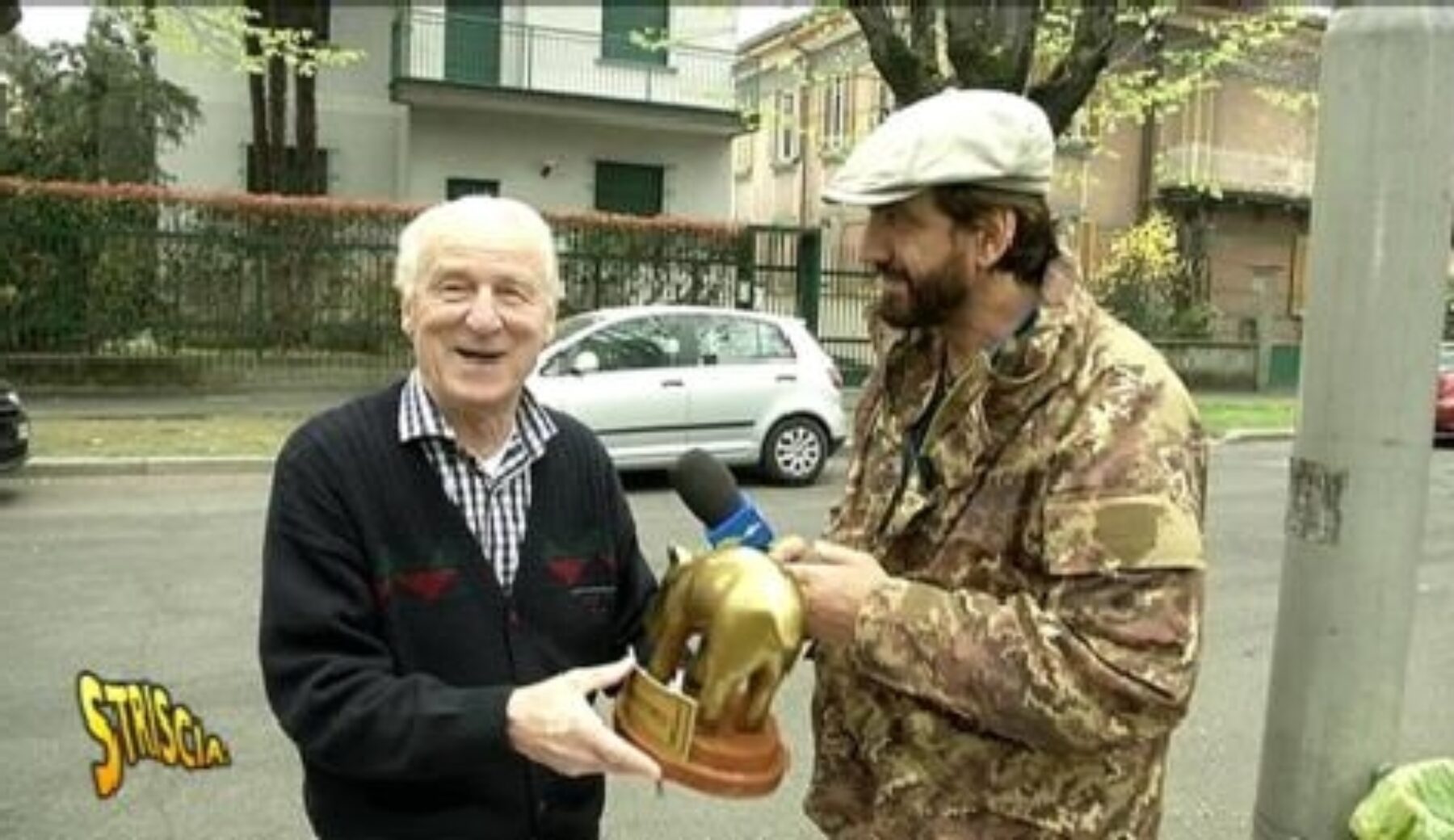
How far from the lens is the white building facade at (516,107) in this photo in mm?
23219

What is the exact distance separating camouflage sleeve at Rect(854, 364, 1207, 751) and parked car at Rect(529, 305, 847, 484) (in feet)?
30.7

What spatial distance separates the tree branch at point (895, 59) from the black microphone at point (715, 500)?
11.9 meters

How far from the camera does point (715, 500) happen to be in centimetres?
194

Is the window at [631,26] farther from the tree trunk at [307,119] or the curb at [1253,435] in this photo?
the curb at [1253,435]

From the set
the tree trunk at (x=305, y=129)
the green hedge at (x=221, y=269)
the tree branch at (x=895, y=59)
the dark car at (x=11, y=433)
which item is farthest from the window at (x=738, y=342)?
the tree trunk at (x=305, y=129)

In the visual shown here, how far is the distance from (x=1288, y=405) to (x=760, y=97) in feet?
52.4

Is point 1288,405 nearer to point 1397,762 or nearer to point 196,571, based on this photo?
point 196,571

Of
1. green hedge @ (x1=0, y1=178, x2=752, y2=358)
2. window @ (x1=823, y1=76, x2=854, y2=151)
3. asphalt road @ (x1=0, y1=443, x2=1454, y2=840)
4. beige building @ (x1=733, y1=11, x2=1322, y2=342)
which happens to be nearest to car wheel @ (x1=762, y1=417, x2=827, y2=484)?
asphalt road @ (x1=0, y1=443, x2=1454, y2=840)

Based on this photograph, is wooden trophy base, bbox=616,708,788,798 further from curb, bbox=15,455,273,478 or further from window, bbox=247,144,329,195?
window, bbox=247,144,329,195

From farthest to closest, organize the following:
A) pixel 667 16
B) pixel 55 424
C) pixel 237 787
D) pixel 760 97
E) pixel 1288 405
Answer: pixel 760 97 < pixel 667 16 < pixel 1288 405 < pixel 55 424 < pixel 237 787

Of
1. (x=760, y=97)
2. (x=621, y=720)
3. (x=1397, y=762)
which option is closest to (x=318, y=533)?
(x=621, y=720)

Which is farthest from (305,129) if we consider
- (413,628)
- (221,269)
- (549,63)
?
(413,628)

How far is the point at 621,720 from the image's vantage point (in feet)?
5.65

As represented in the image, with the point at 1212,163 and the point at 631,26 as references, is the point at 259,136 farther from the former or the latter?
the point at 1212,163
